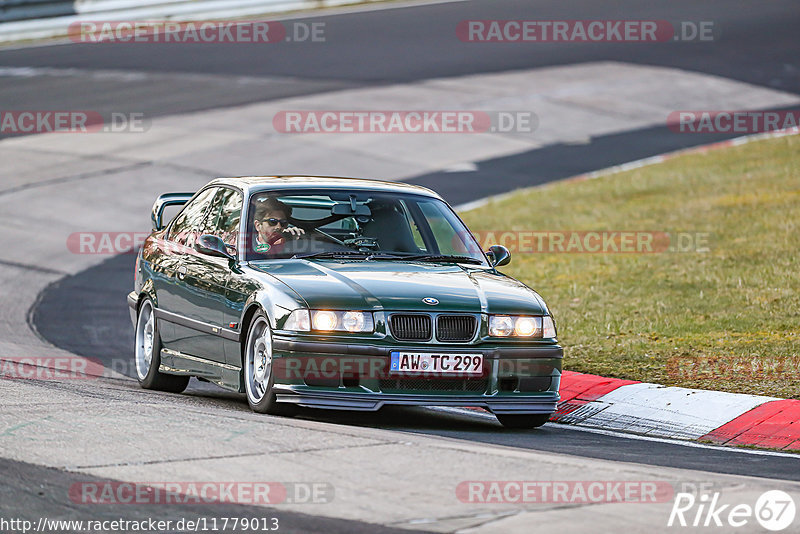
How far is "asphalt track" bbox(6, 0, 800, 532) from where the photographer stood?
15.3 metres

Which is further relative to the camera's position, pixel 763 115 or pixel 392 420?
pixel 763 115

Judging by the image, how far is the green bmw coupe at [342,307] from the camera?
7.85 meters

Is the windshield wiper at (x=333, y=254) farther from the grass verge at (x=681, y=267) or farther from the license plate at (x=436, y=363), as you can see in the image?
the grass verge at (x=681, y=267)

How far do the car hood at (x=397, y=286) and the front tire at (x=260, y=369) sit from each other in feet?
1.08

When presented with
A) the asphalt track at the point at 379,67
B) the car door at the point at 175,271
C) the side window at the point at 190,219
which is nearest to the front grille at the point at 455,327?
the car door at the point at 175,271

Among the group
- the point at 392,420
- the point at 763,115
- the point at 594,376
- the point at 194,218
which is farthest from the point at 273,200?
the point at 763,115

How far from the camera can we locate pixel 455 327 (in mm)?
8023

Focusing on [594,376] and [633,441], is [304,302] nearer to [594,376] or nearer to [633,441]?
[633,441]

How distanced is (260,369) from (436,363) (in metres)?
1.11

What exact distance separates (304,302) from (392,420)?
3.94 feet

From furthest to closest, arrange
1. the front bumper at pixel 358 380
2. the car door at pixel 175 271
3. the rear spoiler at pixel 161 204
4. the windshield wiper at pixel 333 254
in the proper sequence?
the rear spoiler at pixel 161 204 → the car door at pixel 175 271 → the windshield wiper at pixel 333 254 → the front bumper at pixel 358 380

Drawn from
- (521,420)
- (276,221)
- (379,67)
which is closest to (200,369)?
(276,221)

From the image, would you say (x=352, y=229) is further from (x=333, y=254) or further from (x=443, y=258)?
(x=443, y=258)

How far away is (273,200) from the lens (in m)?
9.20
